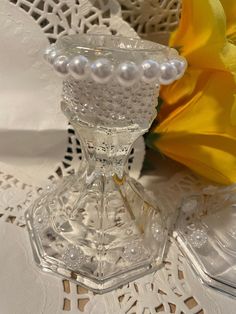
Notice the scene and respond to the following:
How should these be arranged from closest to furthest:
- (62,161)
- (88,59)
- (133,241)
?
(88,59)
(133,241)
(62,161)

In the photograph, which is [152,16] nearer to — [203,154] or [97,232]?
[203,154]

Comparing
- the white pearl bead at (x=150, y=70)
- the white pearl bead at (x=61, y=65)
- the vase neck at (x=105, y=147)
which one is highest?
the white pearl bead at (x=150, y=70)

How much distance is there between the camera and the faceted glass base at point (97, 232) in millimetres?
413

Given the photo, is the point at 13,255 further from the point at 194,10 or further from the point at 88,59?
the point at 194,10

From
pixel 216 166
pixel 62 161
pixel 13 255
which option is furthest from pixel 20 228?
pixel 216 166

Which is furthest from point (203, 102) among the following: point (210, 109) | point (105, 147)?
point (105, 147)

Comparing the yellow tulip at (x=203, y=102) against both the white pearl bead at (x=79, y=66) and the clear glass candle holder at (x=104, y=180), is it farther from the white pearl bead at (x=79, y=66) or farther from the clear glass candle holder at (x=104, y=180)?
the white pearl bead at (x=79, y=66)

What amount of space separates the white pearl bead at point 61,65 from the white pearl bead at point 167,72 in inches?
3.1

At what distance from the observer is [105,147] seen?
0.42 metres

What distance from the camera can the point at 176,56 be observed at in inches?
14.7

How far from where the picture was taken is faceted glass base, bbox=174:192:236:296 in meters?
0.43

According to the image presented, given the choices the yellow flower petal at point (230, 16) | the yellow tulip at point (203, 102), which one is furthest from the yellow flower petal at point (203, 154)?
the yellow flower petal at point (230, 16)

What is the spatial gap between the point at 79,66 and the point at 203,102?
0.70 feet

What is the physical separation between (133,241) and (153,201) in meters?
0.08
